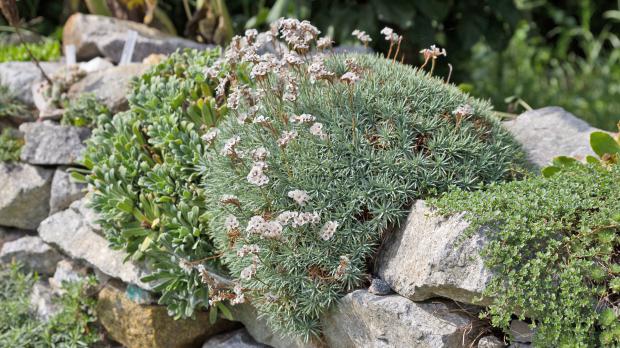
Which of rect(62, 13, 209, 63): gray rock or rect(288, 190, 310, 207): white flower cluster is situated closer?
rect(288, 190, 310, 207): white flower cluster

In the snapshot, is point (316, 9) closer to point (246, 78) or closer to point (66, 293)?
point (246, 78)

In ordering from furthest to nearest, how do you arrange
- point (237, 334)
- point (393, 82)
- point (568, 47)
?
point (568, 47) < point (237, 334) < point (393, 82)

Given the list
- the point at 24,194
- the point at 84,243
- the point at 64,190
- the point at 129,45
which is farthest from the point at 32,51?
the point at 84,243

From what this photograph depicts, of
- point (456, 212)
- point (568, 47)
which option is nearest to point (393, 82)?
Result: point (456, 212)

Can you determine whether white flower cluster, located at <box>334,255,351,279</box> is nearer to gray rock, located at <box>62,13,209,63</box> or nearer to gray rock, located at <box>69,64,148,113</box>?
gray rock, located at <box>69,64,148,113</box>

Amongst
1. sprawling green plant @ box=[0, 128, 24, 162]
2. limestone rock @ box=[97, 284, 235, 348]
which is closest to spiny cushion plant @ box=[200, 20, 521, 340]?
limestone rock @ box=[97, 284, 235, 348]

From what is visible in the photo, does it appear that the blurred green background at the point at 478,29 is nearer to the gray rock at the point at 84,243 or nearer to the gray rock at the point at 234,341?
the gray rock at the point at 234,341
